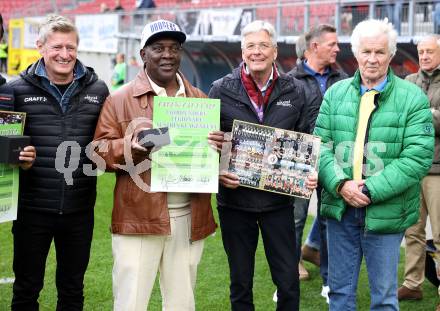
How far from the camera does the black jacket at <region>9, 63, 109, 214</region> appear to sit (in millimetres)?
3637

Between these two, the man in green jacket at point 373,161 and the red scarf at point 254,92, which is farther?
the red scarf at point 254,92

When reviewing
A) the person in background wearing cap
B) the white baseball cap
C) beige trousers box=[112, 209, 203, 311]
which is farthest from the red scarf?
beige trousers box=[112, 209, 203, 311]

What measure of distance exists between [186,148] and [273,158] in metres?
0.52

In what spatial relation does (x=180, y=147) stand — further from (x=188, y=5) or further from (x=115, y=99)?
(x=188, y=5)

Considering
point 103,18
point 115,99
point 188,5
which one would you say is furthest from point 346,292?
point 103,18

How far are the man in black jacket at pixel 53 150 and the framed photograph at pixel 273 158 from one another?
0.86 m

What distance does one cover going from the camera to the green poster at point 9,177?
11.4 ft

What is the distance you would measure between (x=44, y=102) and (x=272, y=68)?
130cm

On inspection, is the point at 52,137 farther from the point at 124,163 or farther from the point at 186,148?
the point at 186,148

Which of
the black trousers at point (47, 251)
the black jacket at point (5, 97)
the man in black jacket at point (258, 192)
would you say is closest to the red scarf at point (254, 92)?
the man in black jacket at point (258, 192)

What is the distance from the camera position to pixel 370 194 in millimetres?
3521

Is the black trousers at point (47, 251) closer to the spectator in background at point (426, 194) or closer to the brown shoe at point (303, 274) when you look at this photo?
the brown shoe at point (303, 274)

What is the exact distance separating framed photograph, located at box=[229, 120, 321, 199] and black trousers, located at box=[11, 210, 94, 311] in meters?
0.97

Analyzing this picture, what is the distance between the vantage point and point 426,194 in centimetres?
500
